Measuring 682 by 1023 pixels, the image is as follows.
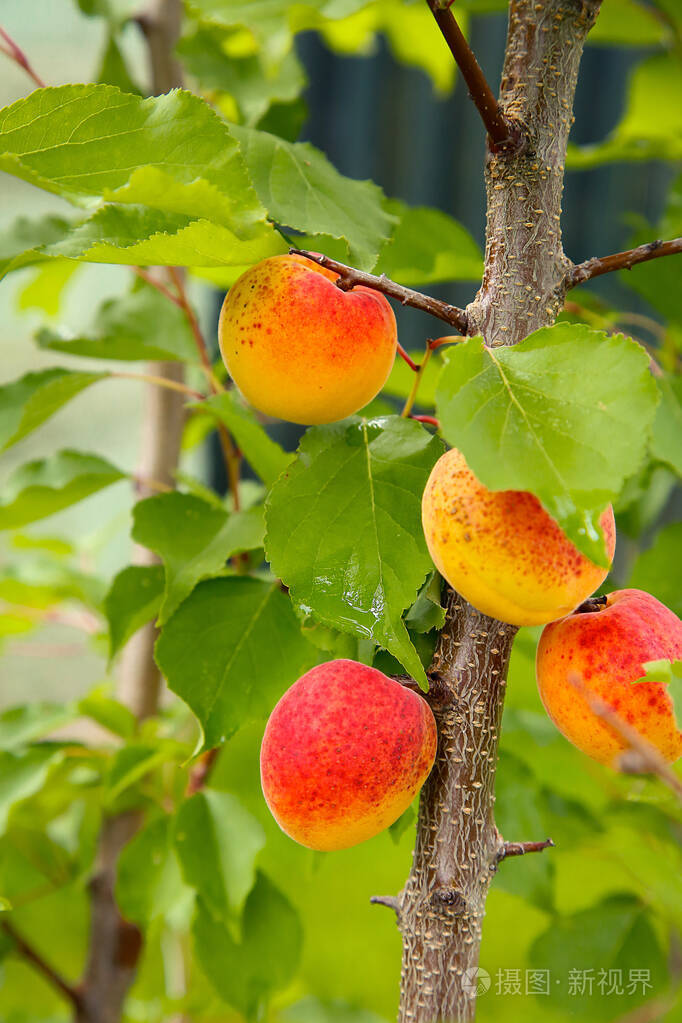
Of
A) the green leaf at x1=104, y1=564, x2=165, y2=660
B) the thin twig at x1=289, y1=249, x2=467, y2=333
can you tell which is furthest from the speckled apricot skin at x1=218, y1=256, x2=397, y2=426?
the green leaf at x1=104, y1=564, x2=165, y2=660

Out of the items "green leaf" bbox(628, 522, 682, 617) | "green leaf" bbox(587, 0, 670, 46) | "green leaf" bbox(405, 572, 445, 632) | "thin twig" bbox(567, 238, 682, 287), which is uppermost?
"green leaf" bbox(587, 0, 670, 46)

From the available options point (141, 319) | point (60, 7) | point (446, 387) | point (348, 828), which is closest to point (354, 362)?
point (446, 387)

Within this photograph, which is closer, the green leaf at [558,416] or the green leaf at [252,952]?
the green leaf at [558,416]

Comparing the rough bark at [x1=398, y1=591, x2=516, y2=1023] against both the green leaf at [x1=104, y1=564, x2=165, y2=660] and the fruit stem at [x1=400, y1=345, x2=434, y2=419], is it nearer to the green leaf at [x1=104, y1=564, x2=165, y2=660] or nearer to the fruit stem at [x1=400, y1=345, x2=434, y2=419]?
the fruit stem at [x1=400, y1=345, x2=434, y2=419]

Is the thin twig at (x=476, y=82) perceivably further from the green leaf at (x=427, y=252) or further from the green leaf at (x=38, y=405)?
the green leaf at (x=38, y=405)

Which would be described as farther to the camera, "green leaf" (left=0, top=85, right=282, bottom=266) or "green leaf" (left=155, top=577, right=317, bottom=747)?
"green leaf" (left=155, top=577, right=317, bottom=747)

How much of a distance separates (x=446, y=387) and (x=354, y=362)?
0.26 ft

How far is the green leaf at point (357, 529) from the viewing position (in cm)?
36

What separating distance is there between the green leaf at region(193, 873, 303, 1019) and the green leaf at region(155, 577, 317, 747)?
0.24 m

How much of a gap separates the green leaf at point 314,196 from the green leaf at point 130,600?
0.26 m

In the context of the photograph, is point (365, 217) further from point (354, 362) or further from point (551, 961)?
point (551, 961)

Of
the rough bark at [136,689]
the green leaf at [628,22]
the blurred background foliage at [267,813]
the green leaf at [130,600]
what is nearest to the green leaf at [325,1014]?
the blurred background foliage at [267,813]

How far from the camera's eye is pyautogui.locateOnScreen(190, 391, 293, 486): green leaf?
1.69 ft

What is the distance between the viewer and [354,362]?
0.38 metres
